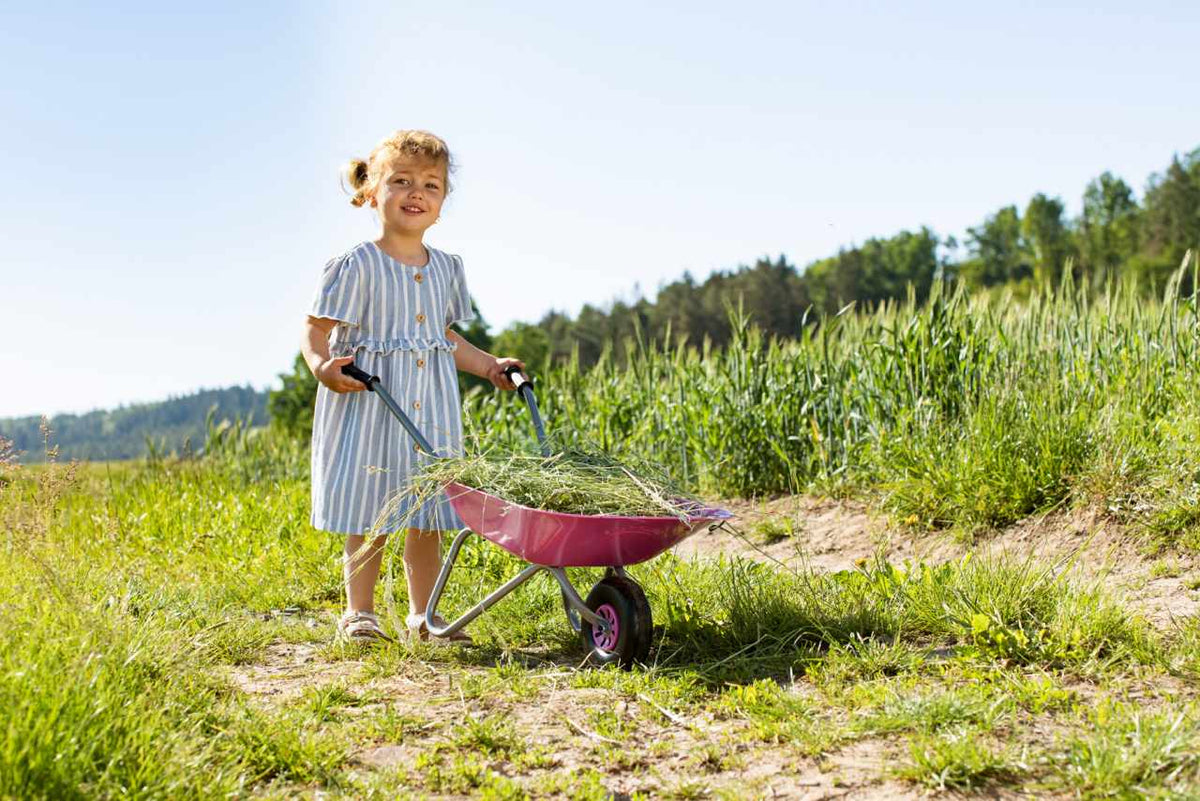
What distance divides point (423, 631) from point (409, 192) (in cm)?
145

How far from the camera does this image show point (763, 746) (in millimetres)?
2242

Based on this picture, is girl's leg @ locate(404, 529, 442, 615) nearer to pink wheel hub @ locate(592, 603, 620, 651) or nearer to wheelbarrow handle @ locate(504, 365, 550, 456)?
wheelbarrow handle @ locate(504, 365, 550, 456)

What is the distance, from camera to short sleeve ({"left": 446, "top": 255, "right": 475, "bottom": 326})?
3637 mm

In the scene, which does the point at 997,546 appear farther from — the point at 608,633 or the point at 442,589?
the point at 442,589

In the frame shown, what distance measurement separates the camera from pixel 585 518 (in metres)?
2.58

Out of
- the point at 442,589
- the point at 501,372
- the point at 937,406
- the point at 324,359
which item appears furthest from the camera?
the point at 937,406

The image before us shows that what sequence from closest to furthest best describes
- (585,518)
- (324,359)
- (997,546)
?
1. (585,518)
2. (324,359)
3. (997,546)

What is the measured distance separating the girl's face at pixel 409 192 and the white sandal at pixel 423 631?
1.30 metres

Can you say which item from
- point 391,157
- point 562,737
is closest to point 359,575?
point 562,737

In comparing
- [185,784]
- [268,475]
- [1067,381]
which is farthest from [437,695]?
[268,475]

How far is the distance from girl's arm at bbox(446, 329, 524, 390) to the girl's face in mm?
441

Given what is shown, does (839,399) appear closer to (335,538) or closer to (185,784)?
(335,538)

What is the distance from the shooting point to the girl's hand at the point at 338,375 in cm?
312

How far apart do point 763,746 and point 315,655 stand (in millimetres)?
1609
